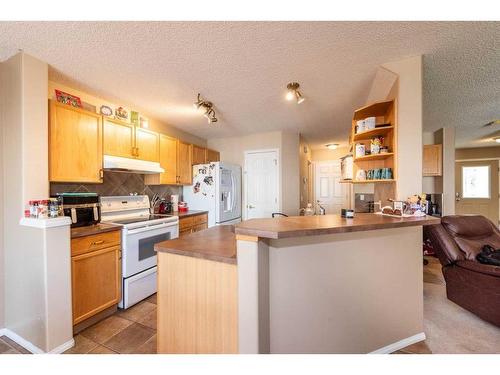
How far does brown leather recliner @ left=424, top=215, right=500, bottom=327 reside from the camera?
6.07 ft

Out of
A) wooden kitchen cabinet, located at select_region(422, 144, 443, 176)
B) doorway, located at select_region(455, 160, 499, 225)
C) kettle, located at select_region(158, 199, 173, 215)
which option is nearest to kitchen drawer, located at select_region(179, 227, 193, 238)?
kettle, located at select_region(158, 199, 173, 215)

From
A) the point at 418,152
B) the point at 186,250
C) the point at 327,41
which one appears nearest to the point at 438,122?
the point at 418,152

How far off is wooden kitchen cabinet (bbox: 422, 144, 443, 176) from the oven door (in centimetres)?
468

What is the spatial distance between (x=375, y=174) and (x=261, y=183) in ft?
7.83

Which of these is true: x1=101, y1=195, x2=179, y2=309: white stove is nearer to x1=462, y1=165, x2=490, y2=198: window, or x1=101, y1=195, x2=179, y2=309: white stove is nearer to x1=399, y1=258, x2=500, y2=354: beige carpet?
x1=399, y1=258, x2=500, y2=354: beige carpet

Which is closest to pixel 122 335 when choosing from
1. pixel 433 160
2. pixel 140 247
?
pixel 140 247

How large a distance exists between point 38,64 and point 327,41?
7.41 ft

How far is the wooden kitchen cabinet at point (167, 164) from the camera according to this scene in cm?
313

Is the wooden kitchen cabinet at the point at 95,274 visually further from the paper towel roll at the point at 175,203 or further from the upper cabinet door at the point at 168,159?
the paper towel roll at the point at 175,203

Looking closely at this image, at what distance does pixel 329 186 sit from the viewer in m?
5.49

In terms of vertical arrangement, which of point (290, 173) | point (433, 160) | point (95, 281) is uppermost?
point (433, 160)

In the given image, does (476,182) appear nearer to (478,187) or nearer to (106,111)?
(478,187)

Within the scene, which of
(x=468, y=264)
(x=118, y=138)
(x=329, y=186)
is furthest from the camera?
(x=329, y=186)
